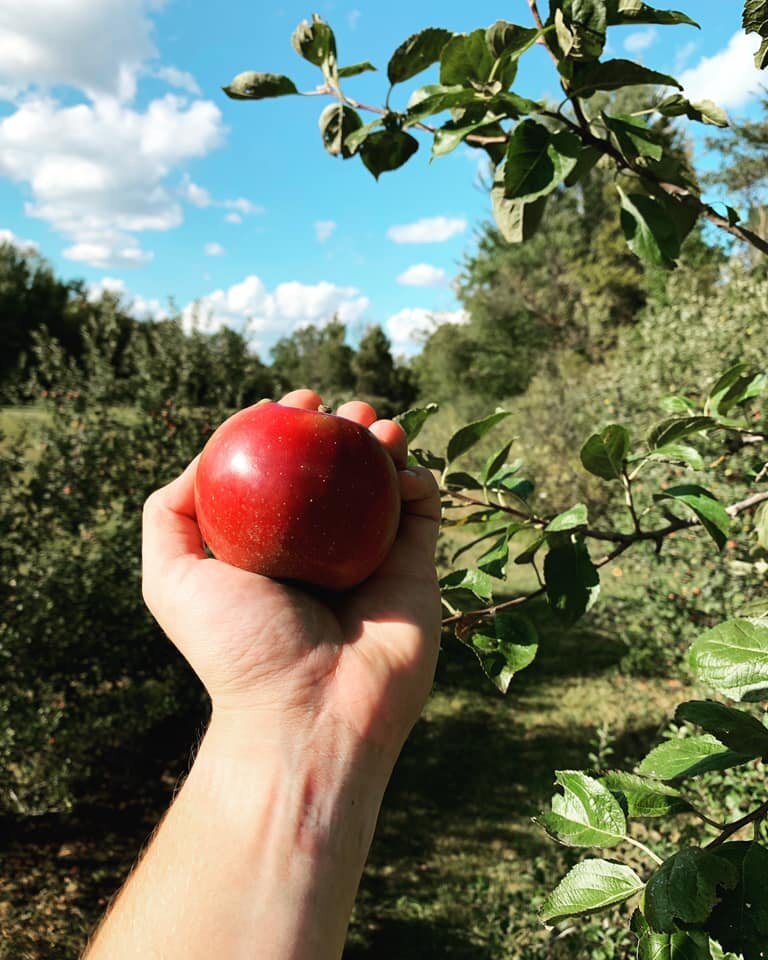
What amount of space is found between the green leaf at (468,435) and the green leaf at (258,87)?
2.67ft

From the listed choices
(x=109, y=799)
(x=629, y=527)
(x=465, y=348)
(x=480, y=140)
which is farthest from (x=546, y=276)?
(x=480, y=140)

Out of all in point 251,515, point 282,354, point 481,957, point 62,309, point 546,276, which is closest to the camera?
point 251,515

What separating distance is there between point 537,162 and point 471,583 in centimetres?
78

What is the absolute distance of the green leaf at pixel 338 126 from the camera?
1529 millimetres

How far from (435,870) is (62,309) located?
3107cm

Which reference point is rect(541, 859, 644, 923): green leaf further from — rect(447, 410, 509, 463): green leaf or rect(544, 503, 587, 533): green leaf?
rect(447, 410, 509, 463): green leaf

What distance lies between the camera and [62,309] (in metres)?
30.0

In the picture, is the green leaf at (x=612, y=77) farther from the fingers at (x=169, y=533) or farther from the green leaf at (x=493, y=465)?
the fingers at (x=169, y=533)

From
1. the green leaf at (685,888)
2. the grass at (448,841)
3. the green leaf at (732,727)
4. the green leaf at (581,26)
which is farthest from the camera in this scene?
the grass at (448,841)

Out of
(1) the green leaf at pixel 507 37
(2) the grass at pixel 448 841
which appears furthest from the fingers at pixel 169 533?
(2) the grass at pixel 448 841

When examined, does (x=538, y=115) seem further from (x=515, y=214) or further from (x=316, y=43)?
(x=316, y=43)

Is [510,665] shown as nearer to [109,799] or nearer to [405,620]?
[405,620]

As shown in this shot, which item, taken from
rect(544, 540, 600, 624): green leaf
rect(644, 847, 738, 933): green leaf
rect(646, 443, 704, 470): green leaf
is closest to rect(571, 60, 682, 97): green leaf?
rect(646, 443, 704, 470): green leaf

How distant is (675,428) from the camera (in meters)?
1.40
